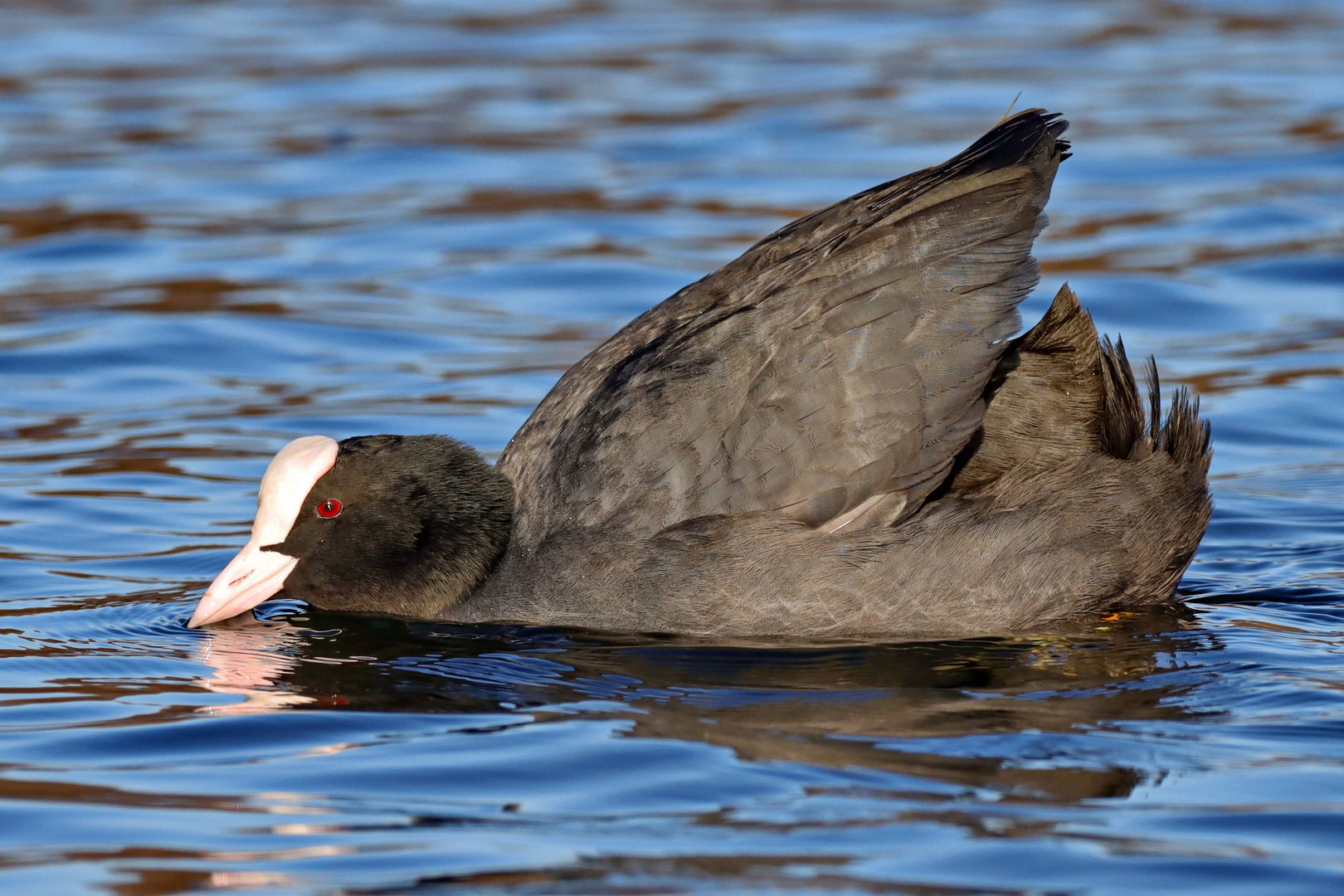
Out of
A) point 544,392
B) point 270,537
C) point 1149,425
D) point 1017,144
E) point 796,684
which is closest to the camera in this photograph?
point 796,684

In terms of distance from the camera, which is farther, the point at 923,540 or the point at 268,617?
the point at 268,617

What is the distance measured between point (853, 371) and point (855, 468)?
290mm

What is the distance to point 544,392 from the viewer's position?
30.3 feet

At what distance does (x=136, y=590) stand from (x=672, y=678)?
225cm

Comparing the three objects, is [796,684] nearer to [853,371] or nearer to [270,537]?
[853,371]

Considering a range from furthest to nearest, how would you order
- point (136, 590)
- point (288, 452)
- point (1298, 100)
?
point (1298, 100) → point (136, 590) → point (288, 452)

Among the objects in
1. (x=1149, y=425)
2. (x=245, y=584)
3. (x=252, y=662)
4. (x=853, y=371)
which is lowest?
(x=252, y=662)

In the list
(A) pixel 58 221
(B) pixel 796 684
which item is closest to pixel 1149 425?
(B) pixel 796 684

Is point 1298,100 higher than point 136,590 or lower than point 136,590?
higher

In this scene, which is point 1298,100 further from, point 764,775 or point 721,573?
point 764,775

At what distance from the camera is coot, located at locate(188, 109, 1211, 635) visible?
556 centimetres

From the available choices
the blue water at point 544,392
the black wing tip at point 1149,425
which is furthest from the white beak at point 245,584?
the black wing tip at point 1149,425

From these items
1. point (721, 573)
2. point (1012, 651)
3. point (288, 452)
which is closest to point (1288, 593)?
point (1012, 651)

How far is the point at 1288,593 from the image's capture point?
20.5ft
